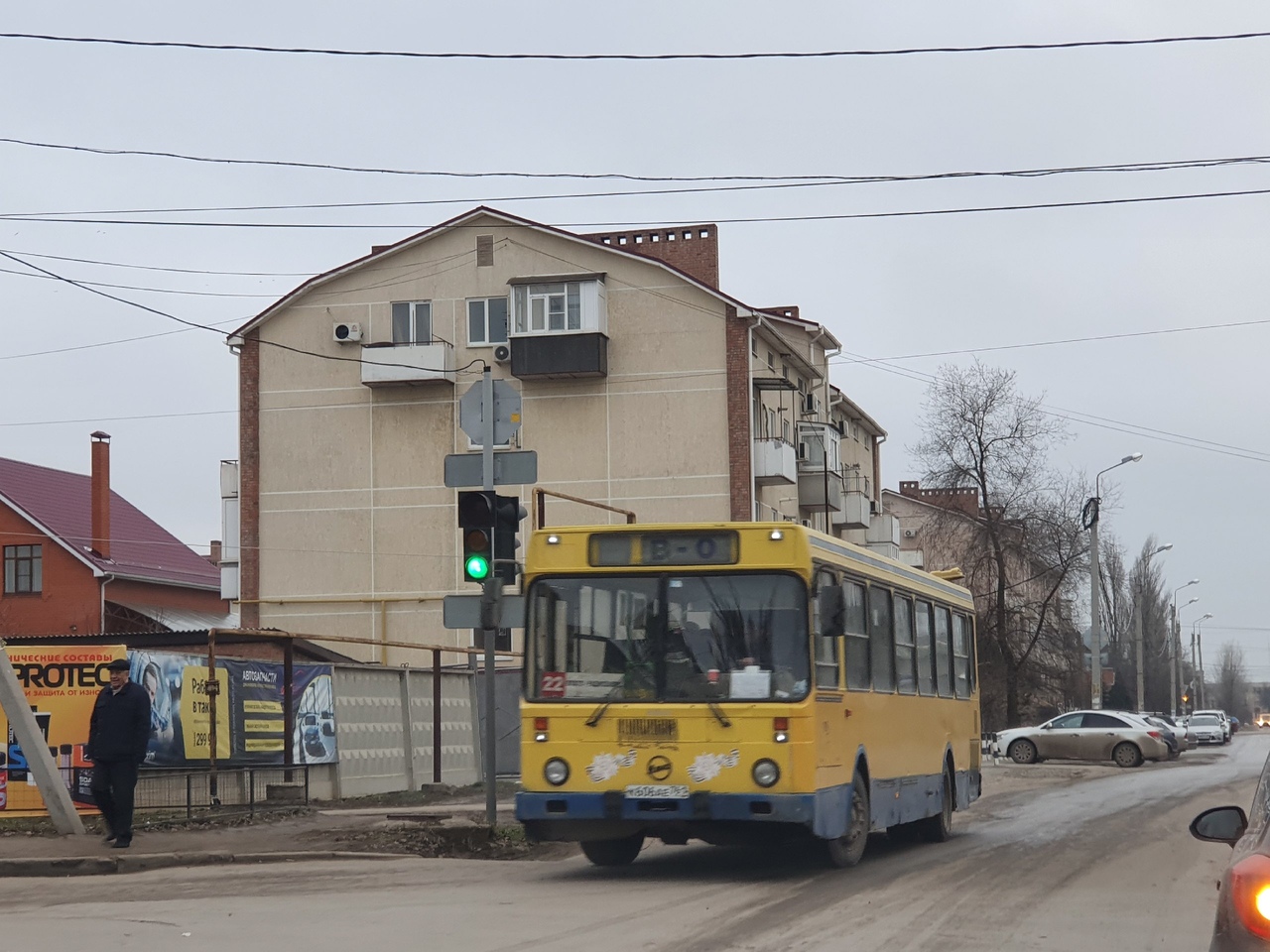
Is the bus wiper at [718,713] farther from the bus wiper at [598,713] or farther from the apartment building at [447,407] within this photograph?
the apartment building at [447,407]

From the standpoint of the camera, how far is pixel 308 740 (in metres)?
21.5

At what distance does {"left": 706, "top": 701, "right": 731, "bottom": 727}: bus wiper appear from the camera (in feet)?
40.5

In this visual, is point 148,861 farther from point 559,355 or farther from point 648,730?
point 559,355

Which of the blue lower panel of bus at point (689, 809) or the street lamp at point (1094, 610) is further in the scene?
the street lamp at point (1094, 610)

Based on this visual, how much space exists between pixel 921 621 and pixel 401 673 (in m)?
10.4

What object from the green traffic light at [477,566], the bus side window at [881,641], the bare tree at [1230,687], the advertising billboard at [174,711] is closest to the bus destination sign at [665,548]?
the bus side window at [881,641]

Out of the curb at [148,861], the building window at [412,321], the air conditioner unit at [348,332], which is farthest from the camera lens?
the building window at [412,321]

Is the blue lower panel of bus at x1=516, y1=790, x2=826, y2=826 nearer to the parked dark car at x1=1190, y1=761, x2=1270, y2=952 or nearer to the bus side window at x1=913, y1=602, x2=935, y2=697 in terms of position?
the bus side window at x1=913, y1=602, x2=935, y2=697

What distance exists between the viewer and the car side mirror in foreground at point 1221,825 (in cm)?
584

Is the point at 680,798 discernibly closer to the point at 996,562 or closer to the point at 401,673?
the point at 401,673

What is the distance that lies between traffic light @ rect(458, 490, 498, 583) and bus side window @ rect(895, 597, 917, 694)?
3737mm

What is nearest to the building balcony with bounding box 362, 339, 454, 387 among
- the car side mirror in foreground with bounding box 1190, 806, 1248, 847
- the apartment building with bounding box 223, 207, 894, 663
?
the apartment building with bounding box 223, 207, 894, 663

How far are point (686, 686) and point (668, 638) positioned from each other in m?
0.39

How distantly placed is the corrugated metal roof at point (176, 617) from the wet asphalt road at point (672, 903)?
43.8m
